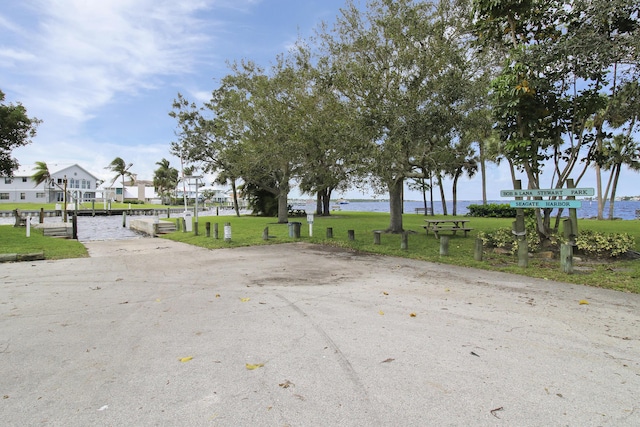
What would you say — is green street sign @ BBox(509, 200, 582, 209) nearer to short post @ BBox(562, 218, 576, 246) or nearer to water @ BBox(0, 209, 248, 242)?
short post @ BBox(562, 218, 576, 246)

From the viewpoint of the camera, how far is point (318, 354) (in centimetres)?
384

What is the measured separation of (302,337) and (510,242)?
9390mm

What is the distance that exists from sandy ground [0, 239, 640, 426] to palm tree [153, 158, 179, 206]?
9294cm

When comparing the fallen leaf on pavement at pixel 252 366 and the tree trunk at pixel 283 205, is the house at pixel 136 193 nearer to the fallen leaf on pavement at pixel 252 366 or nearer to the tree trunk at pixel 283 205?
the tree trunk at pixel 283 205

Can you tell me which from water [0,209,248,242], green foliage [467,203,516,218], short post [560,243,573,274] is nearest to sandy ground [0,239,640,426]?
short post [560,243,573,274]

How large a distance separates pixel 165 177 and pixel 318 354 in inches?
3907

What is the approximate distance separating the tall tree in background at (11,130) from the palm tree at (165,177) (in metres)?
75.7

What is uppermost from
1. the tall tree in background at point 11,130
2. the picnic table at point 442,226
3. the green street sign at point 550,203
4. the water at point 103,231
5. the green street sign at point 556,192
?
the tall tree in background at point 11,130

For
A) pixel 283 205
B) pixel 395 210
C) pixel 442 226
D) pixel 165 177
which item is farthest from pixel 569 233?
pixel 165 177

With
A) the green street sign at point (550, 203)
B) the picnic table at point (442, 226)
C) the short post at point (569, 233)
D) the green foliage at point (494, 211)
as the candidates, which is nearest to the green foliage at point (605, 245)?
the short post at point (569, 233)

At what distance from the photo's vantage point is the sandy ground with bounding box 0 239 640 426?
9.18 feet

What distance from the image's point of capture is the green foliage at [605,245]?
9844mm

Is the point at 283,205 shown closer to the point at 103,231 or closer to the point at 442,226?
the point at 103,231

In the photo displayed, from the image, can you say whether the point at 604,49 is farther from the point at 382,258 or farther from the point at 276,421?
the point at 276,421
